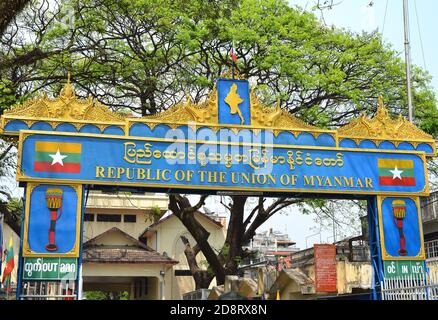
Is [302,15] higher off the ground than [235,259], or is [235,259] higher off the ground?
[302,15]

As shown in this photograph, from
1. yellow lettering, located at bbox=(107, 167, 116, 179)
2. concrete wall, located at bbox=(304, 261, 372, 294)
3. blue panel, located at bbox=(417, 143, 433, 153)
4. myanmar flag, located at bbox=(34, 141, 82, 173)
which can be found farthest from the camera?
concrete wall, located at bbox=(304, 261, 372, 294)

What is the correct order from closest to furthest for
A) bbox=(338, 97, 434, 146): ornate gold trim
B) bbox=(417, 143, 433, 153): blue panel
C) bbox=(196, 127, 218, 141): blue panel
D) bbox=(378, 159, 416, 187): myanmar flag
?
bbox=(196, 127, 218, 141): blue panel → bbox=(378, 159, 416, 187): myanmar flag → bbox=(338, 97, 434, 146): ornate gold trim → bbox=(417, 143, 433, 153): blue panel

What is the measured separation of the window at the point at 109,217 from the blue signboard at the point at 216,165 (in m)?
20.5

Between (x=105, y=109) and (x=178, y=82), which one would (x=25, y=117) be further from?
(x=178, y=82)

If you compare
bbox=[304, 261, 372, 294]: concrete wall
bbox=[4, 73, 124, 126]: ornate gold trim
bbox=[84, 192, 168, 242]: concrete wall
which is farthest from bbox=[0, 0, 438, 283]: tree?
bbox=[84, 192, 168, 242]: concrete wall

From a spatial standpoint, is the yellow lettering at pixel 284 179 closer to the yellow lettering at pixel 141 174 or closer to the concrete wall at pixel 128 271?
the yellow lettering at pixel 141 174

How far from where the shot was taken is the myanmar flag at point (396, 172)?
466 inches

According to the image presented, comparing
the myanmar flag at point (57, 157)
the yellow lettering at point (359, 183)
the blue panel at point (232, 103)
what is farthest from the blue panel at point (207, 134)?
the yellow lettering at point (359, 183)

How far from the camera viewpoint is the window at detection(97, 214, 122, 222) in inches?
1202

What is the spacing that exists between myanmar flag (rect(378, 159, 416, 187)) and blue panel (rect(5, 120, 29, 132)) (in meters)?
7.13

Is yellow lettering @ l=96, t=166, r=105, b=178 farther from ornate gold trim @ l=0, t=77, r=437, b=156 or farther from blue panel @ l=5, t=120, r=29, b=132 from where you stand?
blue panel @ l=5, t=120, r=29, b=132

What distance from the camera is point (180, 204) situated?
56.6 ft

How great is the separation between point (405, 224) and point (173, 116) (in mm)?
5286
